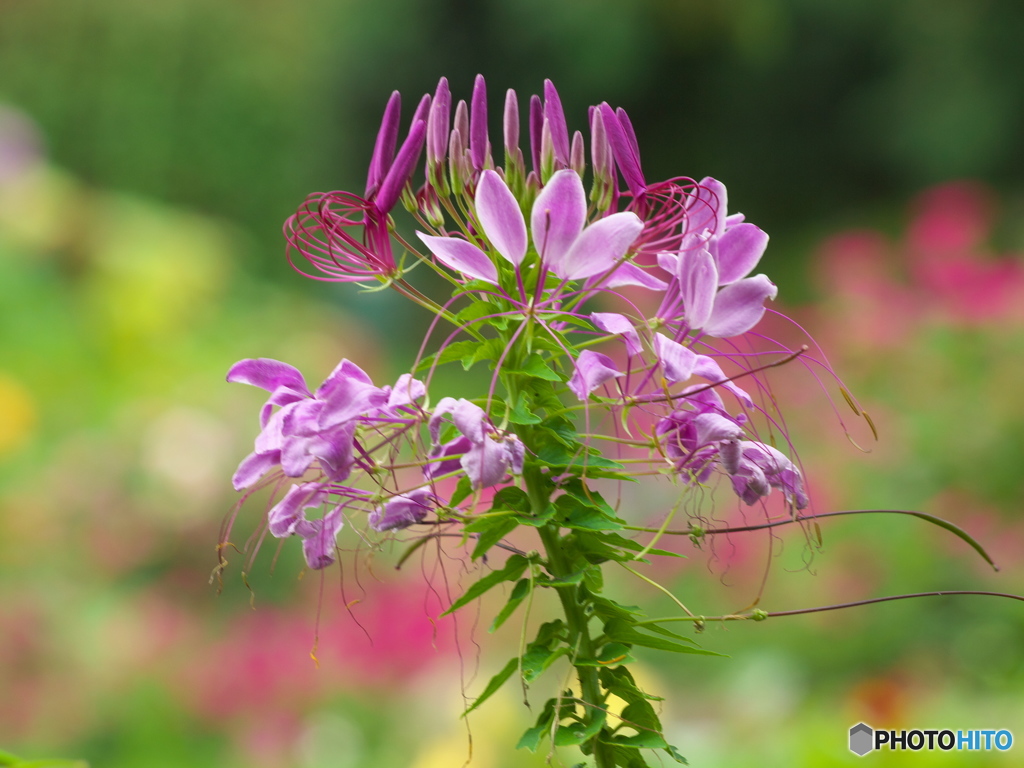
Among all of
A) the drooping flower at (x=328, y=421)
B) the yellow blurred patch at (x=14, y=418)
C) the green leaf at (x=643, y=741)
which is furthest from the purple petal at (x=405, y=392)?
the yellow blurred patch at (x=14, y=418)

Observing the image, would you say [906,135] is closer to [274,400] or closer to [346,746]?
[346,746]

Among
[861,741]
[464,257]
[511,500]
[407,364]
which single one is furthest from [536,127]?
[407,364]

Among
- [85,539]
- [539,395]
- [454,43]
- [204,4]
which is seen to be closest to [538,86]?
[454,43]

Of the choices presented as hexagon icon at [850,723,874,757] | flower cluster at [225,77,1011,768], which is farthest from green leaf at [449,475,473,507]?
hexagon icon at [850,723,874,757]

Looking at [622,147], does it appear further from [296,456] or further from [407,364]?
[407,364]

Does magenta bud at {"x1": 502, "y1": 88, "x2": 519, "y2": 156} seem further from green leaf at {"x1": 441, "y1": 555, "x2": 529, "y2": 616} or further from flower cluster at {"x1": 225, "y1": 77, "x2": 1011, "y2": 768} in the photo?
green leaf at {"x1": 441, "y1": 555, "x2": 529, "y2": 616}
